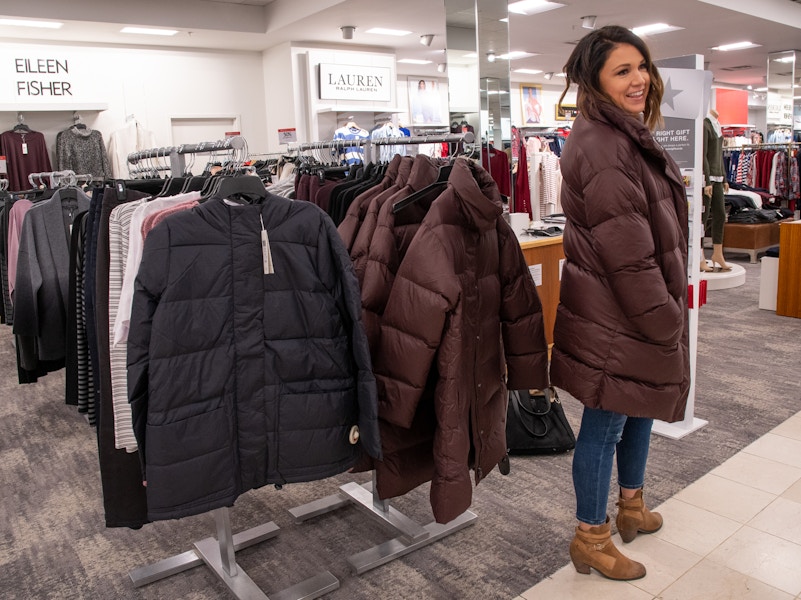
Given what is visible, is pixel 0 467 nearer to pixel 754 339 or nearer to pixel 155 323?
pixel 155 323

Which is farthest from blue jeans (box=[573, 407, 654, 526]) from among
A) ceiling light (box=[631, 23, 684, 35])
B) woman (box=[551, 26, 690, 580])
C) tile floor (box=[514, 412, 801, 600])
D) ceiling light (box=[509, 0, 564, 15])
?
ceiling light (box=[631, 23, 684, 35])

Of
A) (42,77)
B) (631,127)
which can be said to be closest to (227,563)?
(631,127)

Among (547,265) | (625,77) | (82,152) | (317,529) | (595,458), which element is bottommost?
(317,529)

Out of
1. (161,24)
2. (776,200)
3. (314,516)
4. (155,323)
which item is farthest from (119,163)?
(776,200)

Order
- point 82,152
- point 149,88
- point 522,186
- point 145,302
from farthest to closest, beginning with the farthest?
point 149,88, point 82,152, point 522,186, point 145,302

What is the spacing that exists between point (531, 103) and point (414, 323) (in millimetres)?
14460

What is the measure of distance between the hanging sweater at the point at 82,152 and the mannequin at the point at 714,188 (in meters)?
6.51

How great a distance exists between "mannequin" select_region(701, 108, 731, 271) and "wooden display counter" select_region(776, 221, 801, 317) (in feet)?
4.03

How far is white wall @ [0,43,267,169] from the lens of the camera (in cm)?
791

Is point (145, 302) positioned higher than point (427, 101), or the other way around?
point (427, 101)

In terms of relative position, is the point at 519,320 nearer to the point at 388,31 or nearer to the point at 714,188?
the point at 714,188

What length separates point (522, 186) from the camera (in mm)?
7520

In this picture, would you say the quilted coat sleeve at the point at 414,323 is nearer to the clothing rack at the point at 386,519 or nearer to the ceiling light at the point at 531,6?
the clothing rack at the point at 386,519

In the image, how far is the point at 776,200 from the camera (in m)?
9.43
